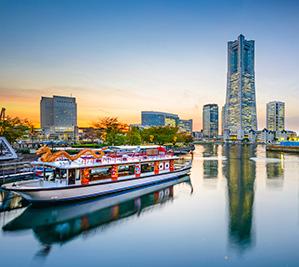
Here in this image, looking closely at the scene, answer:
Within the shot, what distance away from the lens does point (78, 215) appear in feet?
54.3

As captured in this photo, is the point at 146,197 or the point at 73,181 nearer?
the point at 73,181

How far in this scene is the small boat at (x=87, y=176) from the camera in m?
17.8

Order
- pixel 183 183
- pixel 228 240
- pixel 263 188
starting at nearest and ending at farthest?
pixel 228 240
pixel 263 188
pixel 183 183

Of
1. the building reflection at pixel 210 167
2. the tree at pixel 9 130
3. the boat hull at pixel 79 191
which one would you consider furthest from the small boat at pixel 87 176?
the tree at pixel 9 130

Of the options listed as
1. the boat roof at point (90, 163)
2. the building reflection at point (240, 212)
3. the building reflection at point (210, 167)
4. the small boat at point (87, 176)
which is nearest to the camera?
the building reflection at point (240, 212)

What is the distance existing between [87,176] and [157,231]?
8285mm

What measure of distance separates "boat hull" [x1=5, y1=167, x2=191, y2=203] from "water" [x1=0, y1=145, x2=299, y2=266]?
75 centimetres

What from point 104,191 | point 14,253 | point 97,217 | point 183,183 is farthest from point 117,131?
point 14,253

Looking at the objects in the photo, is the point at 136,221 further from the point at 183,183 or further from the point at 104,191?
the point at 183,183

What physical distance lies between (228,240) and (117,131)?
57664 millimetres

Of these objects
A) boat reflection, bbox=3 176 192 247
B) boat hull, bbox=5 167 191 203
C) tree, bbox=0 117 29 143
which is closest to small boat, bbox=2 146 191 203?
boat hull, bbox=5 167 191 203

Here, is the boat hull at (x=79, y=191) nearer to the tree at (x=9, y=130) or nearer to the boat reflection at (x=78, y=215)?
the boat reflection at (x=78, y=215)

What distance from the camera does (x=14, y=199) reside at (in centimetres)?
2017

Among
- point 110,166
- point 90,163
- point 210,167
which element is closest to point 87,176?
point 90,163
